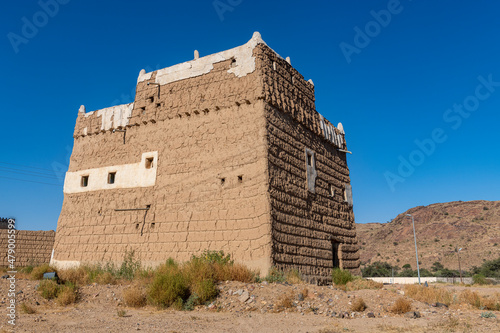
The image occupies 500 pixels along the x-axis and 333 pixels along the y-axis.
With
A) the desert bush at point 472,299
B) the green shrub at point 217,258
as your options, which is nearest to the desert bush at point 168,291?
the green shrub at point 217,258

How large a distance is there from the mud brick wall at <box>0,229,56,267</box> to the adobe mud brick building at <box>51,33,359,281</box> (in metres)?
6.86

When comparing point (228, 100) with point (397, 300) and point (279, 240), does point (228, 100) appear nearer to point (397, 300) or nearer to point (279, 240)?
point (279, 240)

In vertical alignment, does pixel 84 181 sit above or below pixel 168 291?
above

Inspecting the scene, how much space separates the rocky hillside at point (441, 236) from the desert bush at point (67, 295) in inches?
1702

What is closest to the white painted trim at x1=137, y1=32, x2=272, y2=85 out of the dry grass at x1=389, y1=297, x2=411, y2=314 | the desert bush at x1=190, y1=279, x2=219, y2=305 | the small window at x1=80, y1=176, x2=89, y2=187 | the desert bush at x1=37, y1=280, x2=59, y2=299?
the small window at x1=80, y1=176, x2=89, y2=187

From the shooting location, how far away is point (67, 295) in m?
10.1

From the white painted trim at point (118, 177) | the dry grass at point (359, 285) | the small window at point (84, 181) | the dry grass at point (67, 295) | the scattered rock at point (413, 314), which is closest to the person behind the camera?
the scattered rock at point (413, 314)

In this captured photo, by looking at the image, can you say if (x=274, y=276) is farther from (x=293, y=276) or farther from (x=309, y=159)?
(x=309, y=159)

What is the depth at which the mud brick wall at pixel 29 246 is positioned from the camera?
2045cm

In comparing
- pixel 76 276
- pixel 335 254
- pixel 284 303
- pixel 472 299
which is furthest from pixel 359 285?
pixel 76 276

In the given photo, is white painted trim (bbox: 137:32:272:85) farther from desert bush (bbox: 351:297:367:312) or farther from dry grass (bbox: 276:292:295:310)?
desert bush (bbox: 351:297:367:312)

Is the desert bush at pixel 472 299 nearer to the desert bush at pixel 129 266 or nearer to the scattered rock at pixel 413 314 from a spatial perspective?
the scattered rock at pixel 413 314

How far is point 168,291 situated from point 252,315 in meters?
2.28

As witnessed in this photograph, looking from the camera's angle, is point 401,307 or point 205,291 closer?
point 401,307
